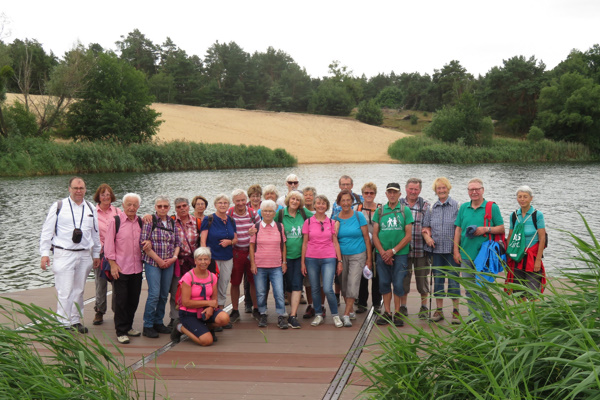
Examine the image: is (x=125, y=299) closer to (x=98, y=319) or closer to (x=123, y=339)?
(x=123, y=339)

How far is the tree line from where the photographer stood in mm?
45625

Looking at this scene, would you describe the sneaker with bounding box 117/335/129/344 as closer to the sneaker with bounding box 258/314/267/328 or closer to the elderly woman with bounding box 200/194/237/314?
the elderly woman with bounding box 200/194/237/314

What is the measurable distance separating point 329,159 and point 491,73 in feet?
111

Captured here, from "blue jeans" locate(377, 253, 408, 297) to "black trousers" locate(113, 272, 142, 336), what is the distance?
2936mm

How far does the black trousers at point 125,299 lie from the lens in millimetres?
6285

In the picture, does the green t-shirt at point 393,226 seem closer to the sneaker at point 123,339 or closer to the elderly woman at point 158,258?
the elderly woman at point 158,258

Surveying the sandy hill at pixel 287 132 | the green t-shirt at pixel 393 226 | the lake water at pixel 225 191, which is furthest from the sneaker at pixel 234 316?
the sandy hill at pixel 287 132

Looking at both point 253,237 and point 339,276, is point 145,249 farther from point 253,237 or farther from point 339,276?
point 339,276

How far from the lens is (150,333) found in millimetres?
6336

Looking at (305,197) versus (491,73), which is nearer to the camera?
(305,197)

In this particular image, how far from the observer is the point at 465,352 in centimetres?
345

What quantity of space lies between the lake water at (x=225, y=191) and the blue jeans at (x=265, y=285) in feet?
16.1

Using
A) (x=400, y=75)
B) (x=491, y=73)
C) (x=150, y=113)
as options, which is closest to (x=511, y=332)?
(x=150, y=113)

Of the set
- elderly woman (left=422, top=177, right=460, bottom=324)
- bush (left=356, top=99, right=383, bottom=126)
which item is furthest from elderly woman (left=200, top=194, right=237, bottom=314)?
bush (left=356, top=99, right=383, bottom=126)
